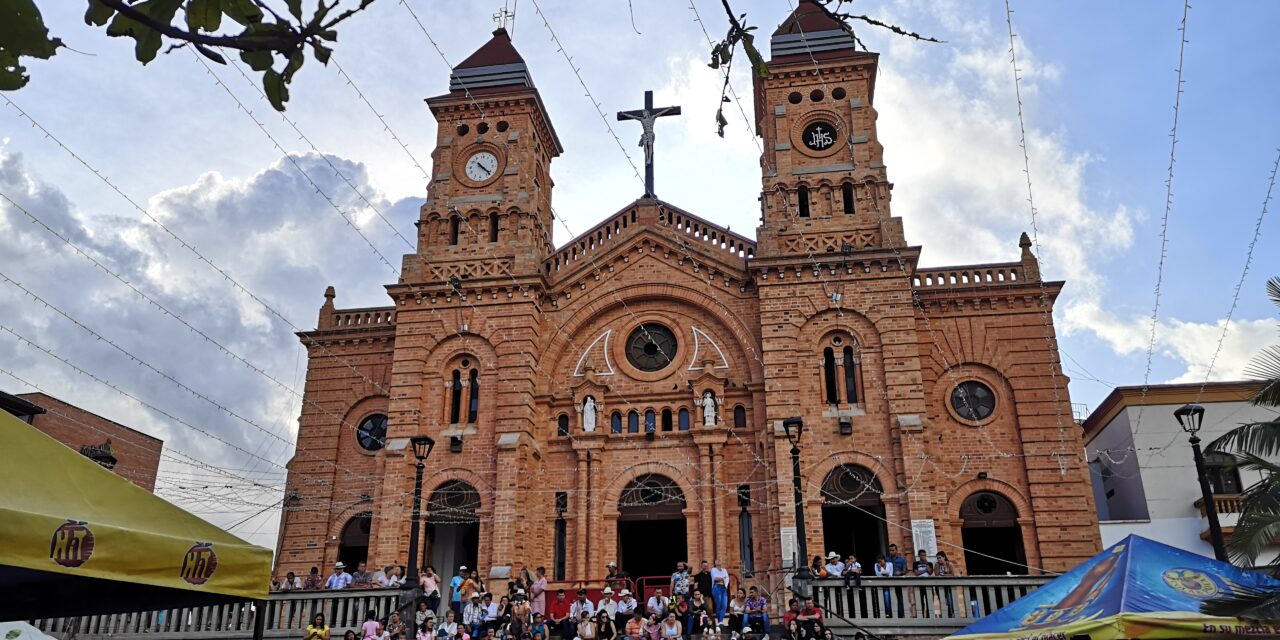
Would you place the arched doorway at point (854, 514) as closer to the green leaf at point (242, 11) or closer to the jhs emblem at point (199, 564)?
the jhs emblem at point (199, 564)

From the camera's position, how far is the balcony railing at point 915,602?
18.4 meters

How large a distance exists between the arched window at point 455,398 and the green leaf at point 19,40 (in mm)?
26046

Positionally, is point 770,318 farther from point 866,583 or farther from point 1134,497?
point 1134,497

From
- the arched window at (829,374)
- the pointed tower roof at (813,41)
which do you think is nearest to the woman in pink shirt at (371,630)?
the arched window at (829,374)

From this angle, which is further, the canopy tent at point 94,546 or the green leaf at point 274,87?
the canopy tent at point 94,546

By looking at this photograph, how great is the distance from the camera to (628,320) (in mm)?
31062

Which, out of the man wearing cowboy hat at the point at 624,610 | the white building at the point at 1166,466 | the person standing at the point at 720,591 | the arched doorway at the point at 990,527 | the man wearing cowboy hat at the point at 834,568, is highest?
the white building at the point at 1166,466

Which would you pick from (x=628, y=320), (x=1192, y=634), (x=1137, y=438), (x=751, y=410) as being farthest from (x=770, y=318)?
(x=1192, y=634)

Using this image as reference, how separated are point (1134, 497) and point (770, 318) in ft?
46.7

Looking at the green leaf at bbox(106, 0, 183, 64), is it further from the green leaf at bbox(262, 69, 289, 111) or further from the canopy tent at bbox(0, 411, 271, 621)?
the canopy tent at bbox(0, 411, 271, 621)

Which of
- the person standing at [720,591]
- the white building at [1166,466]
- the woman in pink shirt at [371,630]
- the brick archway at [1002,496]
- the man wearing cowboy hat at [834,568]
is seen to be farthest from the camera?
the white building at [1166,466]

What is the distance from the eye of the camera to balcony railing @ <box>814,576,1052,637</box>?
1842 centimetres

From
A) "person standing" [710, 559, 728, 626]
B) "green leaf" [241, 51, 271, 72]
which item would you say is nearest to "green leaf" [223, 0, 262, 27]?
"green leaf" [241, 51, 271, 72]

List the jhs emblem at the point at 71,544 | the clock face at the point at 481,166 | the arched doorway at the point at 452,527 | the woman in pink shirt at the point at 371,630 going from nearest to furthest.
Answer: the jhs emblem at the point at 71,544
the woman in pink shirt at the point at 371,630
the arched doorway at the point at 452,527
the clock face at the point at 481,166
